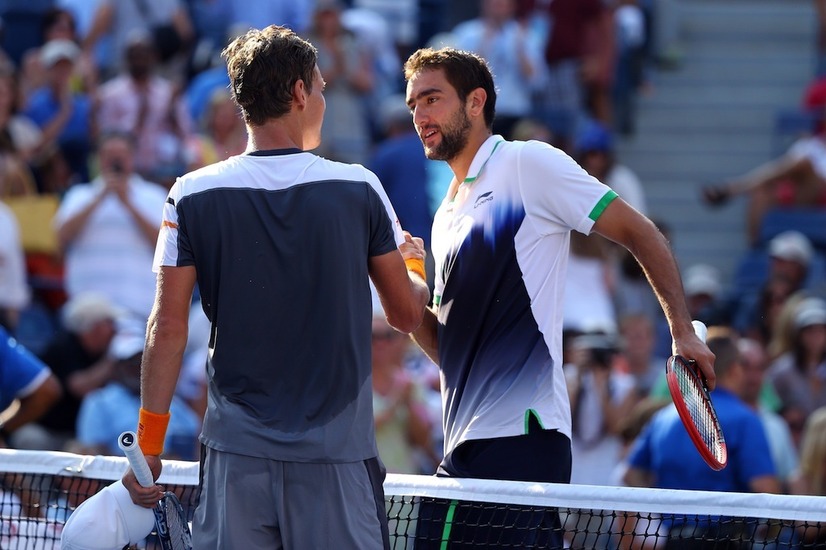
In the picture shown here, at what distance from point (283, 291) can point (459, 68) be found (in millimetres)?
1163

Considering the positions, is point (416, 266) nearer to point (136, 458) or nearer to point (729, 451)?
point (136, 458)

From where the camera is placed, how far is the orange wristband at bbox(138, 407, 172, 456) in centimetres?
407

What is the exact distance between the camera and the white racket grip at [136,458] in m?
3.98

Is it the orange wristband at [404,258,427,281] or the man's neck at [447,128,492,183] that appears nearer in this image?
the orange wristband at [404,258,427,281]

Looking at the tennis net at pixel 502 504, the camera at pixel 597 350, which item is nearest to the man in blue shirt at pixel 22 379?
the tennis net at pixel 502 504

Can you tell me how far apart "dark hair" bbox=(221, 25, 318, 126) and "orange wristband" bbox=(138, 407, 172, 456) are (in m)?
0.88

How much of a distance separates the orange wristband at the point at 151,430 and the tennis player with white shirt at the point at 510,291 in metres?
1.01

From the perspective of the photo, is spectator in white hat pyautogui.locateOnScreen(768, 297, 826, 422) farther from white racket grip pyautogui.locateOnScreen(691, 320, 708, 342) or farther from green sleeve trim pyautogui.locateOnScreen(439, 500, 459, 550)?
green sleeve trim pyautogui.locateOnScreen(439, 500, 459, 550)

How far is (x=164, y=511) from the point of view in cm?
422

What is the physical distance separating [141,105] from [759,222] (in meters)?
5.07

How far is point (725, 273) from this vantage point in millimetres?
12648

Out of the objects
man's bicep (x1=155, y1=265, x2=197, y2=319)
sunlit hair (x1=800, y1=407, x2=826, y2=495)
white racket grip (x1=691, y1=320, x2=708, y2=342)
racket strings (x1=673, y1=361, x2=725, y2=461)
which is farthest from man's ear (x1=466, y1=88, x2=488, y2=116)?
sunlit hair (x1=800, y1=407, x2=826, y2=495)

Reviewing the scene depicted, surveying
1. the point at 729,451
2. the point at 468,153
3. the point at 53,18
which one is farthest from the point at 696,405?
the point at 53,18

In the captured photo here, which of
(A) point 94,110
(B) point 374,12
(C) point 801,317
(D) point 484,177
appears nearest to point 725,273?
(C) point 801,317
